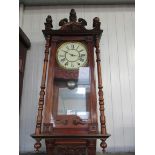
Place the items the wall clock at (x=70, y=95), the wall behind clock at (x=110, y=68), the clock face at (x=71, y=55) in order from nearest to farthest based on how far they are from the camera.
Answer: the wall clock at (x=70, y=95)
the clock face at (x=71, y=55)
the wall behind clock at (x=110, y=68)

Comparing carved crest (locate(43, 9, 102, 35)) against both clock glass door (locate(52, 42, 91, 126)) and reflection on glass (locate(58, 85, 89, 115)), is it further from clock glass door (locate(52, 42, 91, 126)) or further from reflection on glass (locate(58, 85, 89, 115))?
reflection on glass (locate(58, 85, 89, 115))

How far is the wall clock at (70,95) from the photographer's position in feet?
3.42

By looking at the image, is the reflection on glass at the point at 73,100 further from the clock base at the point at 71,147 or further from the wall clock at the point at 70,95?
the clock base at the point at 71,147

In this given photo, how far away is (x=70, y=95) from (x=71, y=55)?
23 cm

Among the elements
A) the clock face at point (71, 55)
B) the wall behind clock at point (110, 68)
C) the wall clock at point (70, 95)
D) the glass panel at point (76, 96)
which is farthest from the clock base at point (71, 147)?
the clock face at point (71, 55)

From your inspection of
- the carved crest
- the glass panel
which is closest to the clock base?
the glass panel

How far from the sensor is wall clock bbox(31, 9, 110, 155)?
1043 millimetres

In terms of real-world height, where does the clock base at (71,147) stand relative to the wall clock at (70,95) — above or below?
below

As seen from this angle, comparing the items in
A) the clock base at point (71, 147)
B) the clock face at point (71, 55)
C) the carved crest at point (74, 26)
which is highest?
the carved crest at point (74, 26)

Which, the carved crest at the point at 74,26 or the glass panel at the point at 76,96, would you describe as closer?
the glass panel at the point at 76,96

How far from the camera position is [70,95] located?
3.73ft

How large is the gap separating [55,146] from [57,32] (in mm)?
608

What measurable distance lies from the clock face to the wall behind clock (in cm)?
29
